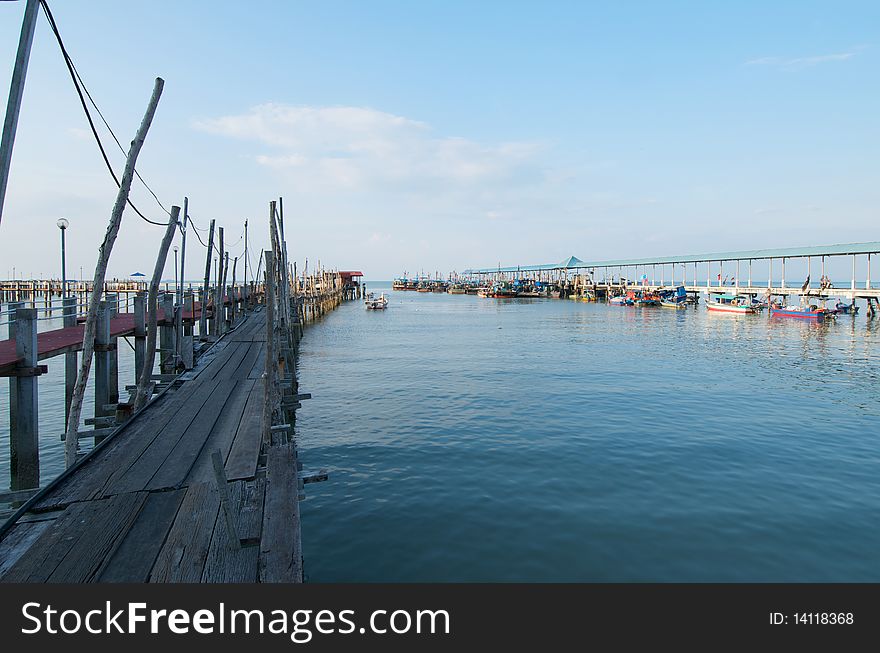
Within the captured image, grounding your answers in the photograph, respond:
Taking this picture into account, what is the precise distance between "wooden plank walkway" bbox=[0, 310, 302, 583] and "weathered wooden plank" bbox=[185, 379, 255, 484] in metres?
0.02

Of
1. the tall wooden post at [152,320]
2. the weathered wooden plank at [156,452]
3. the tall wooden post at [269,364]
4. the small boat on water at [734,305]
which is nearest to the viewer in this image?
the weathered wooden plank at [156,452]

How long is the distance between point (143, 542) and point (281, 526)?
1371mm

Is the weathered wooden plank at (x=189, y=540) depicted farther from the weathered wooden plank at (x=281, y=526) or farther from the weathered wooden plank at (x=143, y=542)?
the weathered wooden plank at (x=281, y=526)

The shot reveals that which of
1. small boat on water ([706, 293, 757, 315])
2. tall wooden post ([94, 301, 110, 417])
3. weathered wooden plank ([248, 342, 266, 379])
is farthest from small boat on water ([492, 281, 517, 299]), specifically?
tall wooden post ([94, 301, 110, 417])

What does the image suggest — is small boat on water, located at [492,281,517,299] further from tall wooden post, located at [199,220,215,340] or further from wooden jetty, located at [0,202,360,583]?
wooden jetty, located at [0,202,360,583]

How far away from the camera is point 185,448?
7.82m

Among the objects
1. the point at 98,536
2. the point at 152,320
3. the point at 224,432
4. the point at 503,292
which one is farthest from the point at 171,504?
the point at 503,292

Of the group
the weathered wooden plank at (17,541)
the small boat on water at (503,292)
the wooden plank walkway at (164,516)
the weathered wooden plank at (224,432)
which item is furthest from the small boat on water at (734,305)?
the weathered wooden plank at (17,541)

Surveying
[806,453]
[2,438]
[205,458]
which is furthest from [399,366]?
[205,458]

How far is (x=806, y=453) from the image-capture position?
514 inches

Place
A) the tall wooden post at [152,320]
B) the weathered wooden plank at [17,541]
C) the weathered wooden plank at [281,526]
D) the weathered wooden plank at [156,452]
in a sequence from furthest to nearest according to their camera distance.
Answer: the tall wooden post at [152,320] → the weathered wooden plank at [156,452] → the weathered wooden plank at [17,541] → the weathered wooden plank at [281,526]

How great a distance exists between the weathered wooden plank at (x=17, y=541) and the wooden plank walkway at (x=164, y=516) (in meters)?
0.01

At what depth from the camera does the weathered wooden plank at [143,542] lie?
4.46 metres

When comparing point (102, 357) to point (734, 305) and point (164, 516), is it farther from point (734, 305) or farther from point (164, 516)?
point (734, 305)
